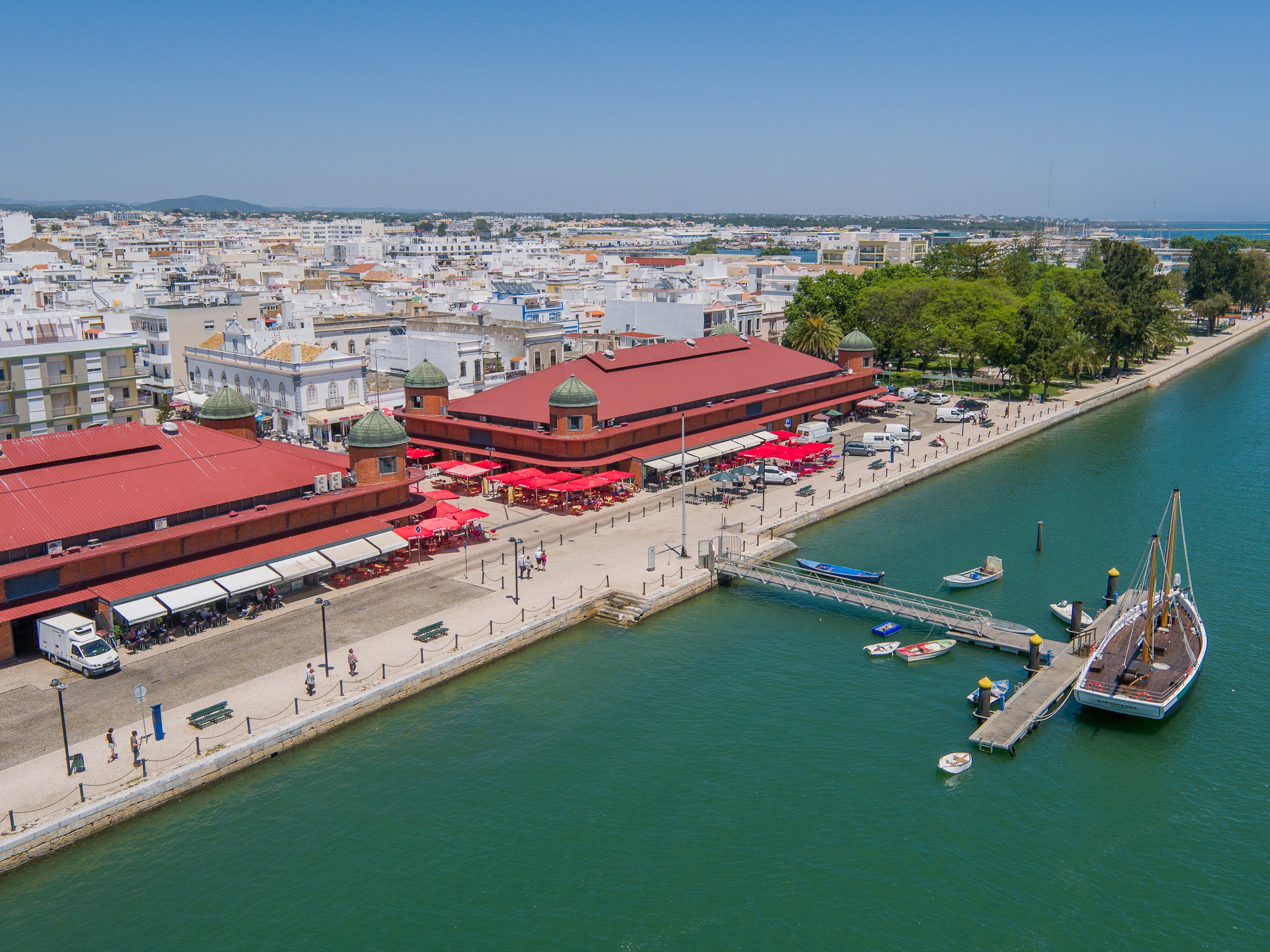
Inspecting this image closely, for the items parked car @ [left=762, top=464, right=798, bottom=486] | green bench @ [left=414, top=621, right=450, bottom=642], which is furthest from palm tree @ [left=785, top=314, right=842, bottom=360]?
green bench @ [left=414, top=621, right=450, bottom=642]

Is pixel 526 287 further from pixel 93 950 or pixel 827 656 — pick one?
pixel 93 950

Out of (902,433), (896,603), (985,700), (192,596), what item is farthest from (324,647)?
(902,433)

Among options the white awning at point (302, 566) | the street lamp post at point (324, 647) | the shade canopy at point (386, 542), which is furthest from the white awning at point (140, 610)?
the shade canopy at point (386, 542)

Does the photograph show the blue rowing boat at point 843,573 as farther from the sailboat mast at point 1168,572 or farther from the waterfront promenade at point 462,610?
the sailboat mast at point 1168,572

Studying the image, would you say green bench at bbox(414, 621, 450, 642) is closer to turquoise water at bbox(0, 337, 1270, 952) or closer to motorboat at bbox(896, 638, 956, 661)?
turquoise water at bbox(0, 337, 1270, 952)

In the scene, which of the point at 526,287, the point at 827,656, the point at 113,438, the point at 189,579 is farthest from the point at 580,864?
the point at 526,287

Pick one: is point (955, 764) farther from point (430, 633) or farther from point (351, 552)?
point (351, 552)
